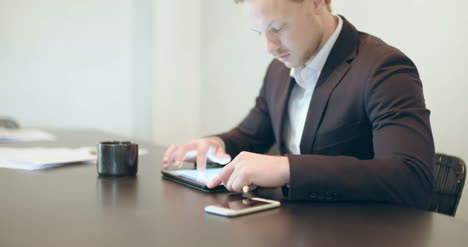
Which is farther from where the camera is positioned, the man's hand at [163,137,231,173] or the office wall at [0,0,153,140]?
the office wall at [0,0,153,140]

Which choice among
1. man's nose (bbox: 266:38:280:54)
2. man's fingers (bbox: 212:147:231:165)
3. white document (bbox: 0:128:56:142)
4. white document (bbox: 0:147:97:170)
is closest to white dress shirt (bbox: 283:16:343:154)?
man's nose (bbox: 266:38:280:54)

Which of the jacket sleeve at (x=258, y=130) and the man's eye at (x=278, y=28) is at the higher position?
the man's eye at (x=278, y=28)

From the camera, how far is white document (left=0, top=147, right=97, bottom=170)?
126 cm

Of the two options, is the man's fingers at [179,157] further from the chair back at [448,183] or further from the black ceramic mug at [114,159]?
the chair back at [448,183]

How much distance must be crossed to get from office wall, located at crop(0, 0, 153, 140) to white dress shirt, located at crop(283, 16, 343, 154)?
5.16 ft

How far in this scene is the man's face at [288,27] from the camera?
1286 mm

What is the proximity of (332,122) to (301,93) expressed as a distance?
283 millimetres

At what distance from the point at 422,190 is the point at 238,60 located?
1841 millimetres

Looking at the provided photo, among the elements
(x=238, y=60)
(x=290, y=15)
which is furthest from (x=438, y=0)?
(x=238, y=60)

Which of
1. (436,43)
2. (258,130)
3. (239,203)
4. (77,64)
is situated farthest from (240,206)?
(77,64)

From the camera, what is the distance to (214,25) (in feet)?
9.73

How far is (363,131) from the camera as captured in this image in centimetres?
129

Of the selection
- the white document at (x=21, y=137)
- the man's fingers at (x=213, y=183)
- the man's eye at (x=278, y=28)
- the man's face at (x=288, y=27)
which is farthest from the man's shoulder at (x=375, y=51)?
the white document at (x=21, y=137)

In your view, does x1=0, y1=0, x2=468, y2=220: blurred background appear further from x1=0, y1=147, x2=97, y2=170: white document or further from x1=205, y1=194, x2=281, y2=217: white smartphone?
x1=205, y1=194, x2=281, y2=217: white smartphone
